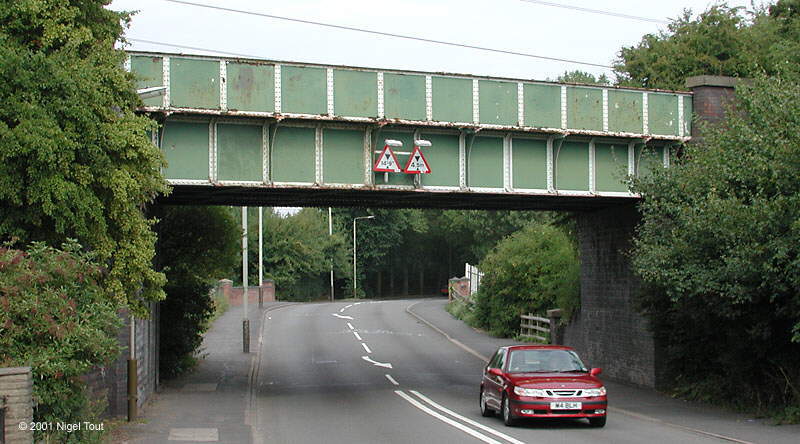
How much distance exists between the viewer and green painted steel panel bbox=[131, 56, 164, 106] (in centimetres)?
2008

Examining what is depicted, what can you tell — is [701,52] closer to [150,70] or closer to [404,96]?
[404,96]

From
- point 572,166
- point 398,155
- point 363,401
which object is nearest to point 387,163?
point 398,155

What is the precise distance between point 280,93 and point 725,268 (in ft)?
32.8

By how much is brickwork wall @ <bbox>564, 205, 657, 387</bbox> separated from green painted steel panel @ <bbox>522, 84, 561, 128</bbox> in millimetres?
3974

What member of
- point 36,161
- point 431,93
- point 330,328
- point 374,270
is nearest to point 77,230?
point 36,161

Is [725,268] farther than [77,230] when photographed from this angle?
Yes

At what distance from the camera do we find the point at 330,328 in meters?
46.1

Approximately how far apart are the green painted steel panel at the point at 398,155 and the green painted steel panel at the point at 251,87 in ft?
8.83

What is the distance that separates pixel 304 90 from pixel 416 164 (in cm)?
305

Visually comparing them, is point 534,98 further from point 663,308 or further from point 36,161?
point 36,161

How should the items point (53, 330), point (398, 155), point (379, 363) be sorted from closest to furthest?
point (53, 330), point (398, 155), point (379, 363)

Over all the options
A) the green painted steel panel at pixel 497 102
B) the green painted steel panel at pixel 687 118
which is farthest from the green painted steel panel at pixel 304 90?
the green painted steel panel at pixel 687 118

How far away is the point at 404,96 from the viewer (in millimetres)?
22000

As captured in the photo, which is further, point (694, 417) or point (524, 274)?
point (524, 274)
